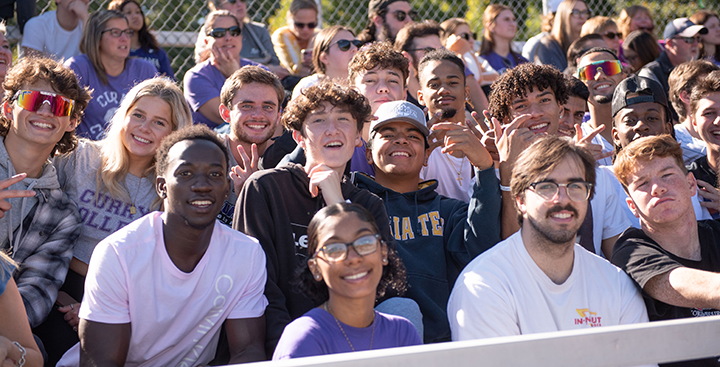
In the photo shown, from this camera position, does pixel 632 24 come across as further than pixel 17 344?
Yes

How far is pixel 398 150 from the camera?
11.3ft

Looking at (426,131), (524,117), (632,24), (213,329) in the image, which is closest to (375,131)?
(426,131)

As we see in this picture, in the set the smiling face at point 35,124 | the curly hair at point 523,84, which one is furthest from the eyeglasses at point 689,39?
the smiling face at point 35,124

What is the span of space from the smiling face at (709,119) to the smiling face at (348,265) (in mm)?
2790

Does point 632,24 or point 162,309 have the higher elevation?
point 632,24

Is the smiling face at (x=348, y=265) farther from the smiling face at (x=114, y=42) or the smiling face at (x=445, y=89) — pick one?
the smiling face at (x=114, y=42)

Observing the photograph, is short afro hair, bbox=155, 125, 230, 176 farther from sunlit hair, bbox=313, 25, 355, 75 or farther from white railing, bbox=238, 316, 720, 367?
sunlit hair, bbox=313, 25, 355, 75

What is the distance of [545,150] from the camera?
2.60 metres

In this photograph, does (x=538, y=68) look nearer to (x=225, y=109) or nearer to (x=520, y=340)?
(x=225, y=109)

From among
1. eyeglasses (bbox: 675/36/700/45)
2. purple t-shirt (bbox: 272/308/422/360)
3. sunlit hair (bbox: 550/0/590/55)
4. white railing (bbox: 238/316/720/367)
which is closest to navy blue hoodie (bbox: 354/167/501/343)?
purple t-shirt (bbox: 272/308/422/360)

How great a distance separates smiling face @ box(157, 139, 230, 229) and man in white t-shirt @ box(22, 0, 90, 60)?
3.04 meters

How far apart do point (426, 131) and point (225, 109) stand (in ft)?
4.65

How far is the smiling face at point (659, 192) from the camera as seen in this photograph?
111 inches

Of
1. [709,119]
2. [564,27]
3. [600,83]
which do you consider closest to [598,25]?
[564,27]
